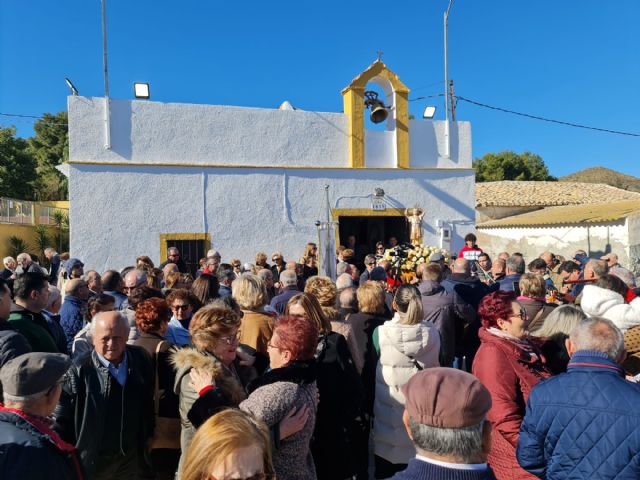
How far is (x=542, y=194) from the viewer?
27266 millimetres

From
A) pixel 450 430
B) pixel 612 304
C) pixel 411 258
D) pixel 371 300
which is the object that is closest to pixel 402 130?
pixel 411 258

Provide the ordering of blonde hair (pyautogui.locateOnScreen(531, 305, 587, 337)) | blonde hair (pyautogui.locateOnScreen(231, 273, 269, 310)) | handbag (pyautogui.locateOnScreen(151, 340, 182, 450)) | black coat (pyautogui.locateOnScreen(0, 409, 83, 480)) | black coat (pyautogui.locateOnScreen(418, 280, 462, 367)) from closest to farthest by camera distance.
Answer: black coat (pyautogui.locateOnScreen(0, 409, 83, 480)) → handbag (pyautogui.locateOnScreen(151, 340, 182, 450)) → blonde hair (pyautogui.locateOnScreen(531, 305, 587, 337)) → blonde hair (pyautogui.locateOnScreen(231, 273, 269, 310)) → black coat (pyautogui.locateOnScreen(418, 280, 462, 367))

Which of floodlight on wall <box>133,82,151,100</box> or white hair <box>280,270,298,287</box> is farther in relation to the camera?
floodlight on wall <box>133,82,151,100</box>

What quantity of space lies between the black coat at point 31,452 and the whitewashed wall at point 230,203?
9839 millimetres

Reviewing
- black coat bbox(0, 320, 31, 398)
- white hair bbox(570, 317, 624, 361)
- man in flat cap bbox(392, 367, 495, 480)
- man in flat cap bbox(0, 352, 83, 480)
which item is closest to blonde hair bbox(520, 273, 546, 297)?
white hair bbox(570, 317, 624, 361)

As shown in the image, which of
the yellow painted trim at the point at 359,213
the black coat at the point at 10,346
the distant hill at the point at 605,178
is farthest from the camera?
the distant hill at the point at 605,178

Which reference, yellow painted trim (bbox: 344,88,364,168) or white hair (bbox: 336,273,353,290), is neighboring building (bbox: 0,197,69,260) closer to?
yellow painted trim (bbox: 344,88,364,168)

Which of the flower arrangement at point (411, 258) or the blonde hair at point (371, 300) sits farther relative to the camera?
the flower arrangement at point (411, 258)

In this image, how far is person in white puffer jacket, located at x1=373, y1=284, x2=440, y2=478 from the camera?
3795 mm

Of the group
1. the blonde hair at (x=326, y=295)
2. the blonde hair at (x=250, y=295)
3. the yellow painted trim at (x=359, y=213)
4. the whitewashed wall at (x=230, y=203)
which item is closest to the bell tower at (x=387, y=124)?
the whitewashed wall at (x=230, y=203)

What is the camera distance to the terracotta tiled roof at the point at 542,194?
24.6 meters

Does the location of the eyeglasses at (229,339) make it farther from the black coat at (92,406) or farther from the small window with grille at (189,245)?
the small window with grille at (189,245)

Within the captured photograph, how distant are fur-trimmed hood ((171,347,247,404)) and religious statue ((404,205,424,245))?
10779 millimetres

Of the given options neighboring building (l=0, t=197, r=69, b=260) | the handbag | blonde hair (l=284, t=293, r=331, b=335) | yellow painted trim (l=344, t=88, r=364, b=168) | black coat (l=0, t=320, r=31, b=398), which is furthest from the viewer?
neighboring building (l=0, t=197, r=69, b=260)
